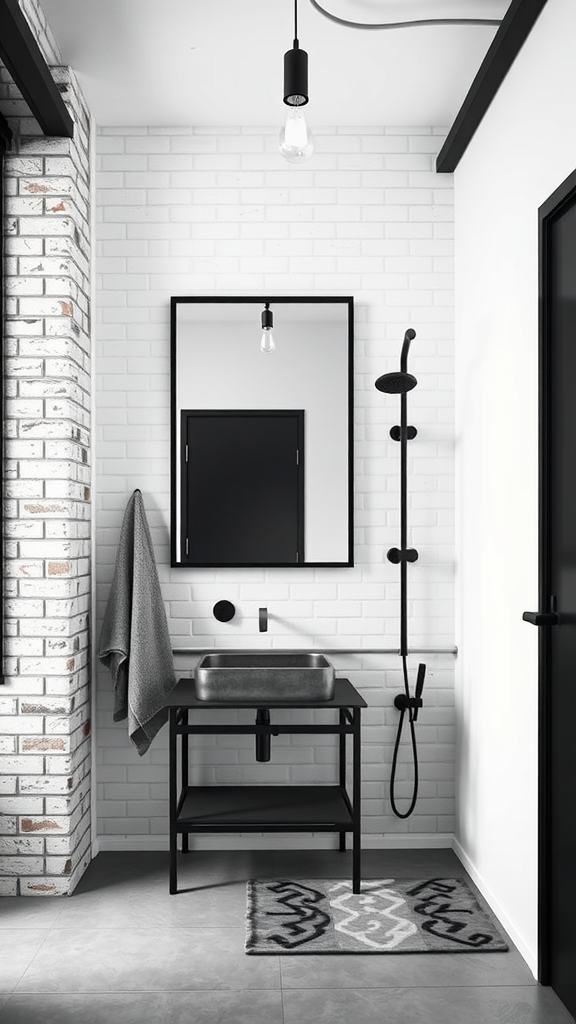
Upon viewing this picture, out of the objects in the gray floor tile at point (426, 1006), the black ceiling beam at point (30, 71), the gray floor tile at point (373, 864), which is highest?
the black ceiling beam at point (30, 71)

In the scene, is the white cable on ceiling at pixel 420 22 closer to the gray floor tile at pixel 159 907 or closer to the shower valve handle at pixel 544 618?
the shower valve handle at pixel 544 618

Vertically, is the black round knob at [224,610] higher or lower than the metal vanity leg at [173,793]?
higher

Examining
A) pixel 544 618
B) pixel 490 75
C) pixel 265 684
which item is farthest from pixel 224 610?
pixel 490 75

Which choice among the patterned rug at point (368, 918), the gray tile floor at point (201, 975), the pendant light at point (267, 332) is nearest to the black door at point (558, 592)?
the gray tile floor at point (201, 975)

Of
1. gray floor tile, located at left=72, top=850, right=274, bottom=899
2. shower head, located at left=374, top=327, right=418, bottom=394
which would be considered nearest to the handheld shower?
shower head, located at left=374, top=327, right=418, bottom=394

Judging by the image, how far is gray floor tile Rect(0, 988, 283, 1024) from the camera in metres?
2.21

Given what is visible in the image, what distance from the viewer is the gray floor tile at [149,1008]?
7.26 ft

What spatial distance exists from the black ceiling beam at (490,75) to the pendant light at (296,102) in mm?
665

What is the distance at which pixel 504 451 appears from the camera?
9.10ft

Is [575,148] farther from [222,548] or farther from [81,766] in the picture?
[81,766]

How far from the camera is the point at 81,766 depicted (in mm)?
3154

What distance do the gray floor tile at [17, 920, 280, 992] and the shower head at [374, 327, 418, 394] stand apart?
1821 mm

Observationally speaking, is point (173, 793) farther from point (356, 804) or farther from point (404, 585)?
point (404, 585)

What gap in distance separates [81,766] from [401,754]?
1.19m
